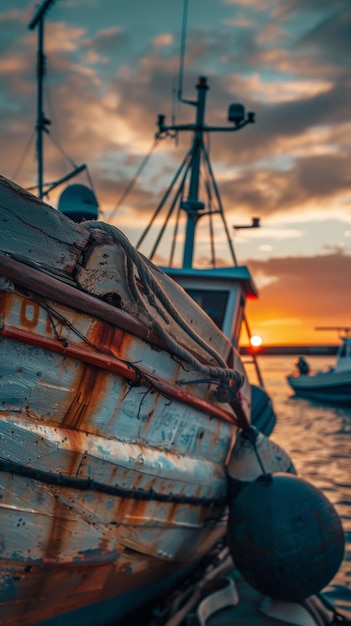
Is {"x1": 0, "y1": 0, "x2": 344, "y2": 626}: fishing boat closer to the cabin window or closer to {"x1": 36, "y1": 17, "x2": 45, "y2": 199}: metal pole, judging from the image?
the cabin window

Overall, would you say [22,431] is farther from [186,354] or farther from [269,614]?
[269,614]

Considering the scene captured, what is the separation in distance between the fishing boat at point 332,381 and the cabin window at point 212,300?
20.0m

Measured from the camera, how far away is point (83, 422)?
11.0 feet

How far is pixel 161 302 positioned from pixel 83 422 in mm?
890

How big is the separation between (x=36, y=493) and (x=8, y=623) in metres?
0.85

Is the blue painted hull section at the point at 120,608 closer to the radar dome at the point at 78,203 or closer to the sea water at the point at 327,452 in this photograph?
the sea water at the point at 327,452

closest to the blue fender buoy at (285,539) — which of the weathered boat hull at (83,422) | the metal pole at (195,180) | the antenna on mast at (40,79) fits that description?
the weathered boat hull at (83,422)

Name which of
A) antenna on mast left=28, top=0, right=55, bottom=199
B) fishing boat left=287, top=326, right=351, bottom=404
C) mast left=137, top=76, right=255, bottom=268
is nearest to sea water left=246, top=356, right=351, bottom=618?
fishing boat left=287, top=326, right=351, bottom=404

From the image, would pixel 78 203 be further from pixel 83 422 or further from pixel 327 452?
pixel 327 452

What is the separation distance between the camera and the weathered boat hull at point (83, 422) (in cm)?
298

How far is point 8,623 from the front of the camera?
331 cm

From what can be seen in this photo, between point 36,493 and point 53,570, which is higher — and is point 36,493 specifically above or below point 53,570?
above

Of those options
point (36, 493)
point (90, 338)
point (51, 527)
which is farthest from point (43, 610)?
point (90, 338)

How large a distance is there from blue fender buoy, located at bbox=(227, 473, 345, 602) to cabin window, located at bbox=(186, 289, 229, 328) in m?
2.65
